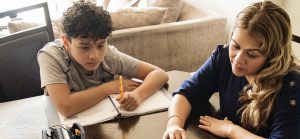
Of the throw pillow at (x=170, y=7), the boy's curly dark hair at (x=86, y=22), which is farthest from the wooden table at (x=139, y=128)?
the throw pillow at (x=170, y=7)

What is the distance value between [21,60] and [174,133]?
1.01m

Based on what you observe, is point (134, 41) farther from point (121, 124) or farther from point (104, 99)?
point (121, 124)

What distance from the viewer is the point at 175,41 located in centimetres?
234

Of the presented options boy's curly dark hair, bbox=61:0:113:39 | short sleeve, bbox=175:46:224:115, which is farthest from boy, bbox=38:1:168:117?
short sleeve, bbox=175:46:224:115

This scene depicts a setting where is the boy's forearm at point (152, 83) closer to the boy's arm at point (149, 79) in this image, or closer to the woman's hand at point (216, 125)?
the boy's arm at point (149, 79)

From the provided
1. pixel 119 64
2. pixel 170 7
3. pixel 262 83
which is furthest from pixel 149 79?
pixel 170 7

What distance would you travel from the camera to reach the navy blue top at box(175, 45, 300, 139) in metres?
1.00

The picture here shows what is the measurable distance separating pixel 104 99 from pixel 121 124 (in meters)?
0.21

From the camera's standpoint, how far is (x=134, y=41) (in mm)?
2232

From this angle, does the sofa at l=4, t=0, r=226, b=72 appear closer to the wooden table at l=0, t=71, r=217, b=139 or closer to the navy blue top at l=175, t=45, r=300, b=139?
the wooden table at l=0, t=71, r=217, b=139

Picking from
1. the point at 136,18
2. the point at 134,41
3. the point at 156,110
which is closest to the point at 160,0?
the point at 136,18

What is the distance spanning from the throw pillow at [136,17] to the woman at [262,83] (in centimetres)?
124

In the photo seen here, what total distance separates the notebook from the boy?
2 centimetres

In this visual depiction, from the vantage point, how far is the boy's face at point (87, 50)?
4.20 feet
